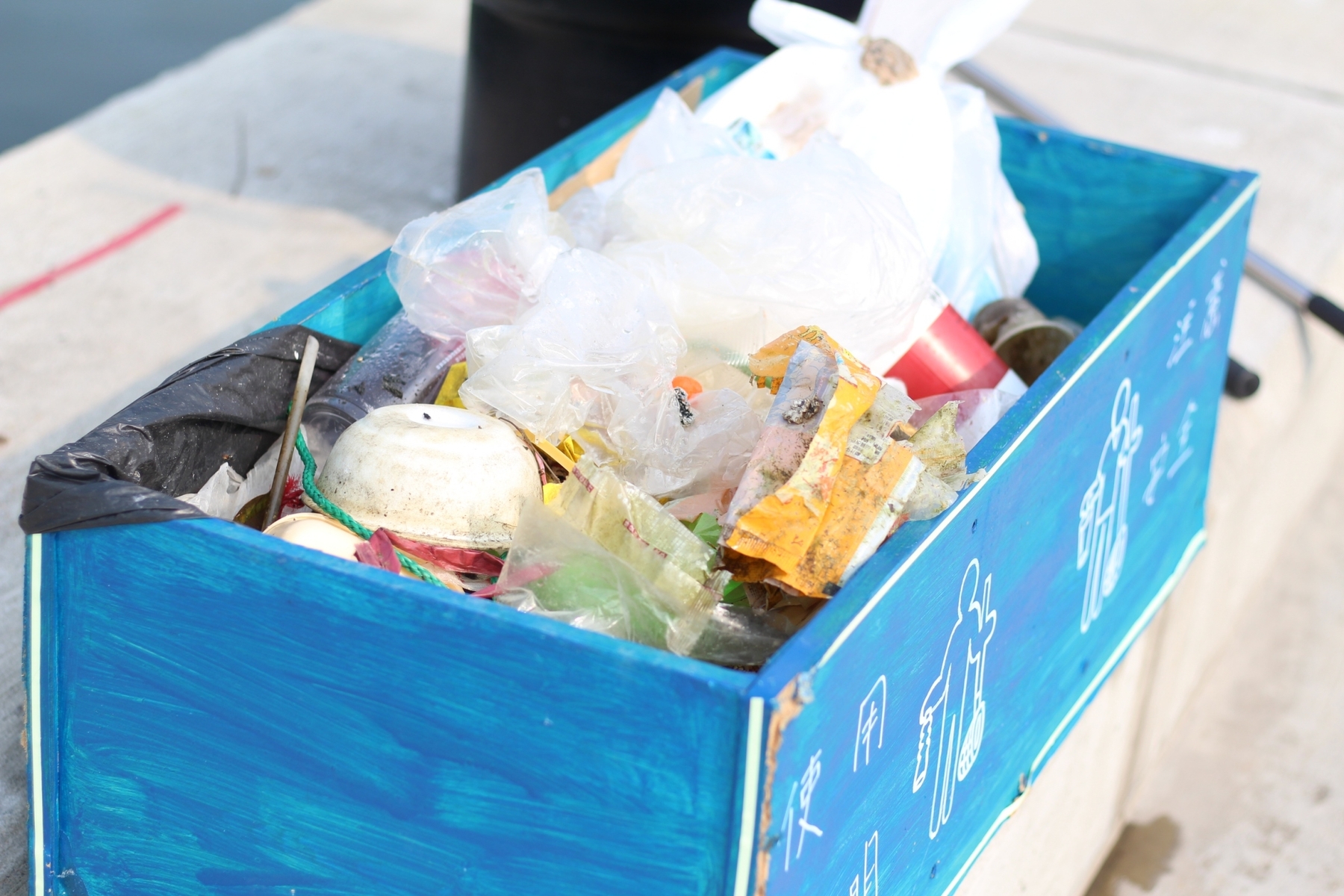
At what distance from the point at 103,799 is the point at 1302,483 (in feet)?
8.55

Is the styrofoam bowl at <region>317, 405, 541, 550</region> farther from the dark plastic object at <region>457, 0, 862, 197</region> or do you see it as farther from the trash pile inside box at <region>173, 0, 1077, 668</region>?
the dark plastic object at <region>457, 0, 862, 197</region>

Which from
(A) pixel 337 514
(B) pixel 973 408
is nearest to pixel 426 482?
(A) pixel 337 514

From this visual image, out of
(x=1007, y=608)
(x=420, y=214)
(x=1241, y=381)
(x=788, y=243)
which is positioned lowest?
(x=420, y=214)

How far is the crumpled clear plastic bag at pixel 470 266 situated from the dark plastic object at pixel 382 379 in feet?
0.08

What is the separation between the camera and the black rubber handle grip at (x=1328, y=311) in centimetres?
263

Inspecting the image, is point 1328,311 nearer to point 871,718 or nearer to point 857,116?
point 857,116

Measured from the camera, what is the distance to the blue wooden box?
1.00 meters

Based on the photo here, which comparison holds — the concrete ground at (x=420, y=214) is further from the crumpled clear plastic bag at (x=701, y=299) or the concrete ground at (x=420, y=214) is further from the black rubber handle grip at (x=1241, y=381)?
the crumpled clear plastic bag at (x=701, y=299)

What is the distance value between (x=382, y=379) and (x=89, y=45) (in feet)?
12.3

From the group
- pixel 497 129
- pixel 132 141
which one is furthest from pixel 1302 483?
pixel 132 141

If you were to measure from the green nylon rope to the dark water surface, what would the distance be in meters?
3.17

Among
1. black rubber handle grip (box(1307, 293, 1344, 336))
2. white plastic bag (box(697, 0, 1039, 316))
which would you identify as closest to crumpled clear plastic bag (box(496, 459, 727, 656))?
white plastic bag (box(697, 0, 1039, 316))

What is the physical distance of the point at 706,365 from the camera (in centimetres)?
155

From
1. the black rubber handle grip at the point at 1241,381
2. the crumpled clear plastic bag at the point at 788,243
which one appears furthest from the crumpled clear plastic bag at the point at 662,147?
the black rubber handle grip at the point at 1241,381
